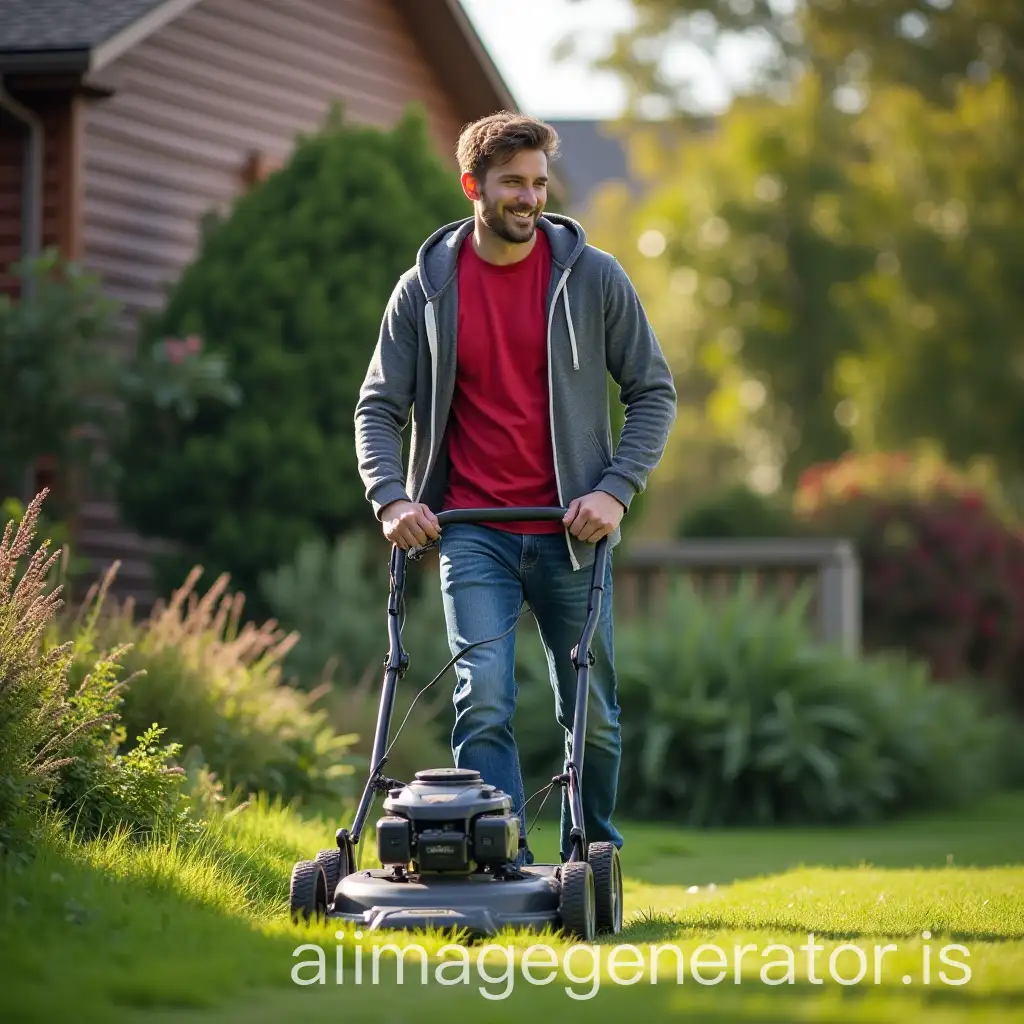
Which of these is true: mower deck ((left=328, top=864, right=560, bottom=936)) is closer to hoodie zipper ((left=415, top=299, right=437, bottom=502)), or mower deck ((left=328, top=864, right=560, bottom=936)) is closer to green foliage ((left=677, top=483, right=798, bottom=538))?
hoodie zipper ((left=415, top=299, right=437, bottom=502))

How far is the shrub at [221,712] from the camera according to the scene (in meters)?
8.07

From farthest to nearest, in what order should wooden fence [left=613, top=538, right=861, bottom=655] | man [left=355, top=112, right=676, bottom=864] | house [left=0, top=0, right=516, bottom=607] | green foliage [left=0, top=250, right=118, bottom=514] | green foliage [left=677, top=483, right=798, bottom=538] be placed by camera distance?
green foliage [left=677, top=483, right=798, bottom=538]
wooden fence [left=613, top=538, right=861, bottom=655]
house [left=0, top=0, right=516, bottom=607]
green foliage [left=0, top=250, right=118, bottom=514]
man [left=355, top=112, right=676, bottom=864]

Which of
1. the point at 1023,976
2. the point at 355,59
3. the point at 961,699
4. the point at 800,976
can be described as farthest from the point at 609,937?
the point at 355,59

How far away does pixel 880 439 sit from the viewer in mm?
25266

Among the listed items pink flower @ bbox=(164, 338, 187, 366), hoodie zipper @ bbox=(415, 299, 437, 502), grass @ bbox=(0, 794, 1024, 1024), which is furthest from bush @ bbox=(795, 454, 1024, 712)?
hoodie zipper @ bbox=(415, 299, 437, 502)

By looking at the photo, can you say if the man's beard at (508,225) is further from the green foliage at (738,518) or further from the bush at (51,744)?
the green foliage at (738,518)

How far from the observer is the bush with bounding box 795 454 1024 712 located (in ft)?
47.8

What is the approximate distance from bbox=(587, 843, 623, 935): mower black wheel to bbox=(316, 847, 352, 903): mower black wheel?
629 millimetres

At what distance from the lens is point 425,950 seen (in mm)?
4547

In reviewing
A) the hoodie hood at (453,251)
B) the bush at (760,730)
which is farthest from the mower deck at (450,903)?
the bush at (760,730)

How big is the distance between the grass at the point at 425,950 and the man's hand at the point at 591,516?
3.54ft

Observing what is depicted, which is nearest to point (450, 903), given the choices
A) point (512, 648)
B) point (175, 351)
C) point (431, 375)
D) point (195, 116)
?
point (512, 648)

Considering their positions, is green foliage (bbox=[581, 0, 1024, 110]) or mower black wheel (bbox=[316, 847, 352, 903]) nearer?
mower black wheel (bbox=[316, 847, 352, 903])

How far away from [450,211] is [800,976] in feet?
28.9
